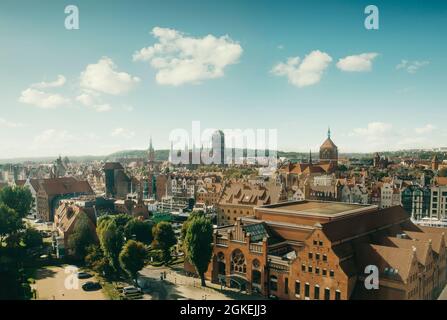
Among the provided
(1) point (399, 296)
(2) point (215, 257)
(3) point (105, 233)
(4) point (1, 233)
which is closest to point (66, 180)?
(4) point (1, 233)

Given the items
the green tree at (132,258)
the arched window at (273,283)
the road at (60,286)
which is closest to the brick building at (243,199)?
the arched window at (273,283)

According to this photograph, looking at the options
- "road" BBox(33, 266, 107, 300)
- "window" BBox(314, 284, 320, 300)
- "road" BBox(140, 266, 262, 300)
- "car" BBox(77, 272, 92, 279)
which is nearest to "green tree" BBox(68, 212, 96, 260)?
"road" BBox(33, 266, 107, 300)

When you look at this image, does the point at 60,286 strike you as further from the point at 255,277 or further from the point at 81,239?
the point at 255,277

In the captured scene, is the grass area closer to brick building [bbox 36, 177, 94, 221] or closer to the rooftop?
the rooftop

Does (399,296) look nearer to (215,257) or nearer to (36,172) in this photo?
(215,257)
